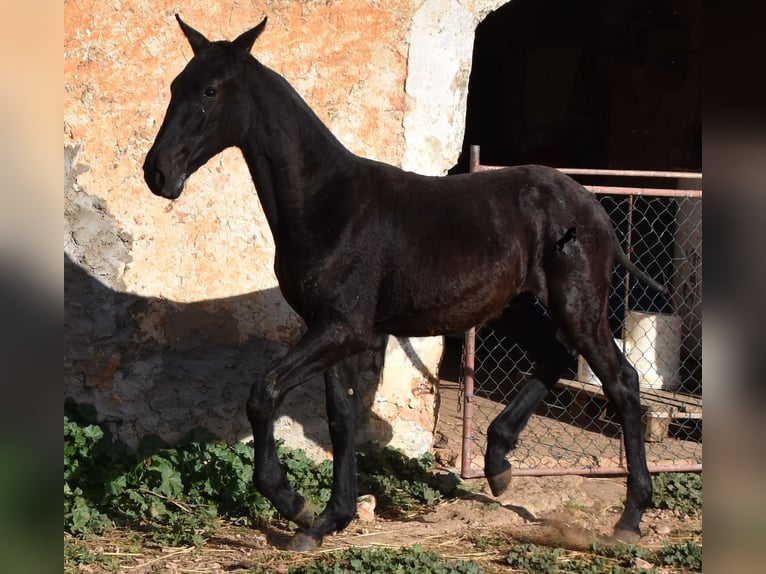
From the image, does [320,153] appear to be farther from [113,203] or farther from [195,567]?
[195,567]

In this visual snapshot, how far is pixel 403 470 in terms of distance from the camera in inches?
230

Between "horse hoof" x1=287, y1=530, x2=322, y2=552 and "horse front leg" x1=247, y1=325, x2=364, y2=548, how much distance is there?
296 mm

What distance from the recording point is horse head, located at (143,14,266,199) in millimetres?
4035

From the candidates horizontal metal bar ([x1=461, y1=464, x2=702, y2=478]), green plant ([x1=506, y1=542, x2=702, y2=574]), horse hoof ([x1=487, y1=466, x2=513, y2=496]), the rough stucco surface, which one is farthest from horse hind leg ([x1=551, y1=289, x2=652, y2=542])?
the rough stucco surface

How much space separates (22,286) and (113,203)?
4.34 m

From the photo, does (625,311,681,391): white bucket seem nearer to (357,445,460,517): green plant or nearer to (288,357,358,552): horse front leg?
(357,445,460,517): green plant

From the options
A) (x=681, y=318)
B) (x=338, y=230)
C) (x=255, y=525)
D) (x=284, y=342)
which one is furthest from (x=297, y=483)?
(x=681, y=318)

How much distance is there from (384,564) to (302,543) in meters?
0.54

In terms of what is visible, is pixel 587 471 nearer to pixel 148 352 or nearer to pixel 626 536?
pixel 626 536

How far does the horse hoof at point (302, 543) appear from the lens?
4.63 meters

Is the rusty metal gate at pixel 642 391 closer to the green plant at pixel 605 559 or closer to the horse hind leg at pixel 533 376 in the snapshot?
the horse hind leg at pixel 533 376

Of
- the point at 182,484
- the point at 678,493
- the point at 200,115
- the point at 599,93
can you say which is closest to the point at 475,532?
the point at 678,493

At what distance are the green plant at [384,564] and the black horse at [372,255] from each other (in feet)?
0.78

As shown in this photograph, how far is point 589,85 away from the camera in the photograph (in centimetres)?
1064
